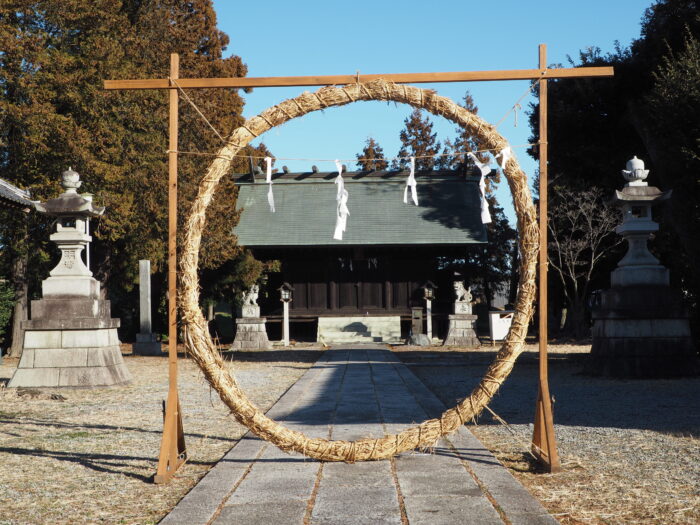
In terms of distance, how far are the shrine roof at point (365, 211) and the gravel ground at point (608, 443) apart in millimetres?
12292

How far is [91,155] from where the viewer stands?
1939 cm

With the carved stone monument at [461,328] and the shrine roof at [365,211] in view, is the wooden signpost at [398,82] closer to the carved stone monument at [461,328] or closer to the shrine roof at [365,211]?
the carved stone monument at [461,328]

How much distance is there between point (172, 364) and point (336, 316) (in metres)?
20.0

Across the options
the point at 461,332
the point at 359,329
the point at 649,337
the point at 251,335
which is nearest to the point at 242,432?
the point at 649,337

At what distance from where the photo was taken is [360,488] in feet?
15.2

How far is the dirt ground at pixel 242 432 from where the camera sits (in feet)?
14.5

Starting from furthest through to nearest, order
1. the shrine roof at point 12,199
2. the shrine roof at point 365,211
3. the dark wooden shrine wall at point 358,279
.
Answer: the dark wooden shrine wall at point 358,279, the shrine roof at point 365,211, the shrine roof at point 12,199

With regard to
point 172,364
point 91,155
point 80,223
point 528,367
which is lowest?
point 528,367

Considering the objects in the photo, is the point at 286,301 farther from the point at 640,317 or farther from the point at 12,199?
the point at 640,317

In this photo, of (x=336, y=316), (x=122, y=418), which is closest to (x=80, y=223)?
(x=122, y=418)

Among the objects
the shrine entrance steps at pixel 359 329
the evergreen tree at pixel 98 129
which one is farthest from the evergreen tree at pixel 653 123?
the evergreen tree at pixel 98 129

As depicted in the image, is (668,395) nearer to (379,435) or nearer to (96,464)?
(379,435)

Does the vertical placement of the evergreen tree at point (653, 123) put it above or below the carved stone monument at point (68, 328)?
above

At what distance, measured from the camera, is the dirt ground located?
4.41 meters
